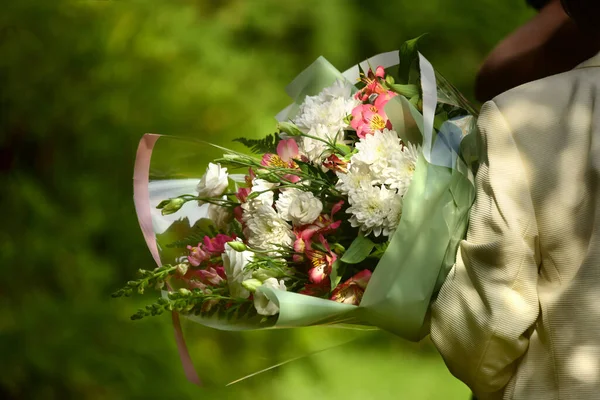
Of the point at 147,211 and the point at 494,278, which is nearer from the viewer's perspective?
the point at 494,278

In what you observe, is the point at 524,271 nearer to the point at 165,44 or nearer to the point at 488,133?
the point at 488,133

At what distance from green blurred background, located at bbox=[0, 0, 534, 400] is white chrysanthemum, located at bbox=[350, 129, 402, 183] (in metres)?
1.10

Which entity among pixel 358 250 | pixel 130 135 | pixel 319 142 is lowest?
pixel 130 135

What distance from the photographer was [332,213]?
911mm

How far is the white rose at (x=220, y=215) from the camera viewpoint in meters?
1.01

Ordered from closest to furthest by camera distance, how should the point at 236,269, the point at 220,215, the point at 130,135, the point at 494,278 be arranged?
the point at 494,278 < the point at 236,269 < the point at 220,215 < the point at 130,135

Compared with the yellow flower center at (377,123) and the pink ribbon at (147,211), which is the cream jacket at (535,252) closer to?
the yellow flower center at (377,123)

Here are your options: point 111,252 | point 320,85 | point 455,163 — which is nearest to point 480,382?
point 455,163

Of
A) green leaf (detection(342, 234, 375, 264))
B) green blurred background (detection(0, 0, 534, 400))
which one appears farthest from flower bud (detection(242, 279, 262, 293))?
green blurred background (detection(0, 0, 534, 400))

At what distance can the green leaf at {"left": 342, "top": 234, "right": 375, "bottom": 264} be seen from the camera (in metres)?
0.88

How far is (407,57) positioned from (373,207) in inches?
10.0

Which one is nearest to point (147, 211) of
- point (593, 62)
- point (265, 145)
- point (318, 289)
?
point (265, 145)

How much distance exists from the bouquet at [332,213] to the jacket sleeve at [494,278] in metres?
0.03

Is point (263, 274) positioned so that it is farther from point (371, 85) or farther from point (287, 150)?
point (371, 85)
